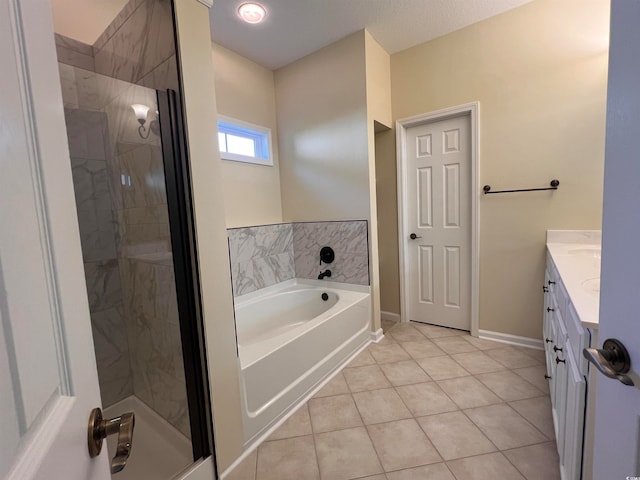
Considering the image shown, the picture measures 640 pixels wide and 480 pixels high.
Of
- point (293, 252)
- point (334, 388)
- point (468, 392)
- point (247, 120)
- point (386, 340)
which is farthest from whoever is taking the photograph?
point (293, 252)

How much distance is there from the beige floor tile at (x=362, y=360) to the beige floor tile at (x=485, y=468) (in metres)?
0.99

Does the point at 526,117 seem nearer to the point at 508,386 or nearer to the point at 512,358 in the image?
the point at 512,358

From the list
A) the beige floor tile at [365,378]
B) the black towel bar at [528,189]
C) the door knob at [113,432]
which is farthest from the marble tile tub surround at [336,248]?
the door knob at [113,432]

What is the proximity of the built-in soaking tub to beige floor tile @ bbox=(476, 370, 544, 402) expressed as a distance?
1.00 m

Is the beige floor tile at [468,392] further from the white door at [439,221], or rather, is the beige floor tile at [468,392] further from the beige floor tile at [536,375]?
the white door at [439,221]

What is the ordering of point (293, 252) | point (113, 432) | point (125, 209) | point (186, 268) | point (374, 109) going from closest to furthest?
point (113, 432) → point (186, 268) → point (125, 209) → point (374, 109) → point (293, 252)

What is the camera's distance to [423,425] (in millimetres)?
1641

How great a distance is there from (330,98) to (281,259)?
167cm

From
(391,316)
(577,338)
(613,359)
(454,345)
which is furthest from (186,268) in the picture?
(391,316)

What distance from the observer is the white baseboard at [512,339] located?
2.44 meters

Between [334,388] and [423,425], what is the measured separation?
2.07 ft

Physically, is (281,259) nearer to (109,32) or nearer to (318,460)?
(318,460)

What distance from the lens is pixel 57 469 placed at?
351 mm

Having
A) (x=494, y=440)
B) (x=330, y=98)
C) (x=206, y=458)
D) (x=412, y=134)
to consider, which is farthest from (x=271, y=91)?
(x=494, y=440)
